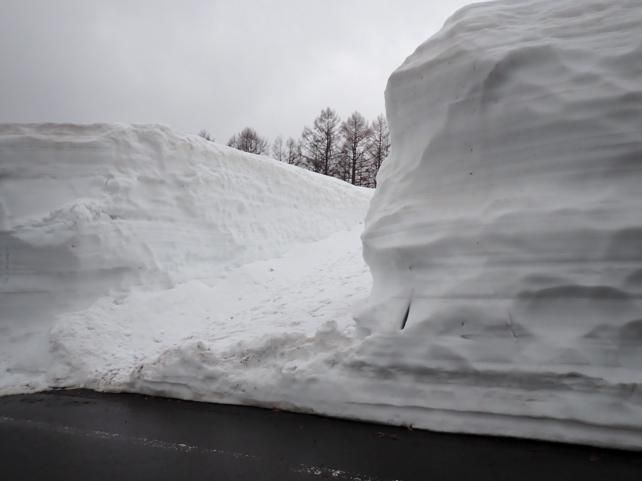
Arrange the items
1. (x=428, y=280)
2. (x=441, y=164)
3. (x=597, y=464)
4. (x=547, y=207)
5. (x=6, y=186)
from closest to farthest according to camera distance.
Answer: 1. (x=597, y=464)
2. (x=547, y=207)
3. (x=428, y=280)
4. (x=441, y=164)
5. (x=6, y=186)

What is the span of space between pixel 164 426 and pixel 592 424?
380 cm

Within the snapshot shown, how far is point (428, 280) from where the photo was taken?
4293mm

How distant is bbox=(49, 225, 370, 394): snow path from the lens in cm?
506

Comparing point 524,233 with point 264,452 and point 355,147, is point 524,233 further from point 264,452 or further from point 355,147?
point 355,147

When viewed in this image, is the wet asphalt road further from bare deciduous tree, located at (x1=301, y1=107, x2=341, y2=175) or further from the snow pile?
bare deciduous tree, located at (x1=301, y1=107, x2=341, y2=175)

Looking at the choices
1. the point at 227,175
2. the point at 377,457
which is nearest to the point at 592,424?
the point at 377,457

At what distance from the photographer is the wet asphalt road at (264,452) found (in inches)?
114

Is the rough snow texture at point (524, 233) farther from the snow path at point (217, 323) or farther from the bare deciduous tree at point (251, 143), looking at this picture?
the bare deciduous tree at point (251, 143)

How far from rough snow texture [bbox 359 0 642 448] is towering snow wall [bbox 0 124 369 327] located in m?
5.50

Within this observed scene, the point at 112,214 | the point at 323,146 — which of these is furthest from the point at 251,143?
the point at 112,214

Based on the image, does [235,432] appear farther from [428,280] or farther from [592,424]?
[592,424]

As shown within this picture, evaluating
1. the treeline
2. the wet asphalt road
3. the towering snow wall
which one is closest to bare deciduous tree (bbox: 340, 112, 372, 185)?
the treeline

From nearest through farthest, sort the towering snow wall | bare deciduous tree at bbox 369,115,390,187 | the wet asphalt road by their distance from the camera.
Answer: the wet asphalt road < the towering snow wall < bare deciduous tree at bbox 369,115,390,187

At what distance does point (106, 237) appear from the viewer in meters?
7.89
